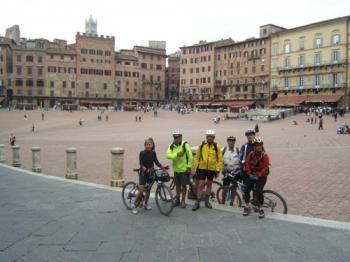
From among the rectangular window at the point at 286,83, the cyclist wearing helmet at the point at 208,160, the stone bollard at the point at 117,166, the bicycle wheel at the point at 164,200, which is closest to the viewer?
the bicycle wheel at the point at 164,200

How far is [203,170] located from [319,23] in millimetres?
68786

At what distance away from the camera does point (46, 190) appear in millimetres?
10305

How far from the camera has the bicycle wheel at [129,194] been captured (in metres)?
8.16

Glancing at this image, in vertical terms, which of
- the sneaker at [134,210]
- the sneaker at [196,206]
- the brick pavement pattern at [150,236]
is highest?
the sneaker at [196,206]

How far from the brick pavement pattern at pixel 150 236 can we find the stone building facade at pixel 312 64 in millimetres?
62887

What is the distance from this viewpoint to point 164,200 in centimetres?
765

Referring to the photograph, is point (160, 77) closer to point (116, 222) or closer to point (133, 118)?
point (133, 118)

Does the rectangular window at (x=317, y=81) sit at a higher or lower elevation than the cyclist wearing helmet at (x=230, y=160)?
higher

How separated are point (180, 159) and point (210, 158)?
62 centimetres

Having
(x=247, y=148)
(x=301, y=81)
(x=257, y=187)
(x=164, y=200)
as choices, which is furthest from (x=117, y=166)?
(x=301, y=81)

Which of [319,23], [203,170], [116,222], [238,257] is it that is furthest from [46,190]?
[319,23]

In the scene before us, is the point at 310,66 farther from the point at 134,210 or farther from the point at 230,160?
the point at 134,210

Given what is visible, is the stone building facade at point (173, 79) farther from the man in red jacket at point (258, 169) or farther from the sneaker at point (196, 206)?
the man in red jacket at point (258, 169)

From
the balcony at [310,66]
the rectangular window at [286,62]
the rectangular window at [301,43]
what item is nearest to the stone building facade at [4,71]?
the balcony at [310,66]
